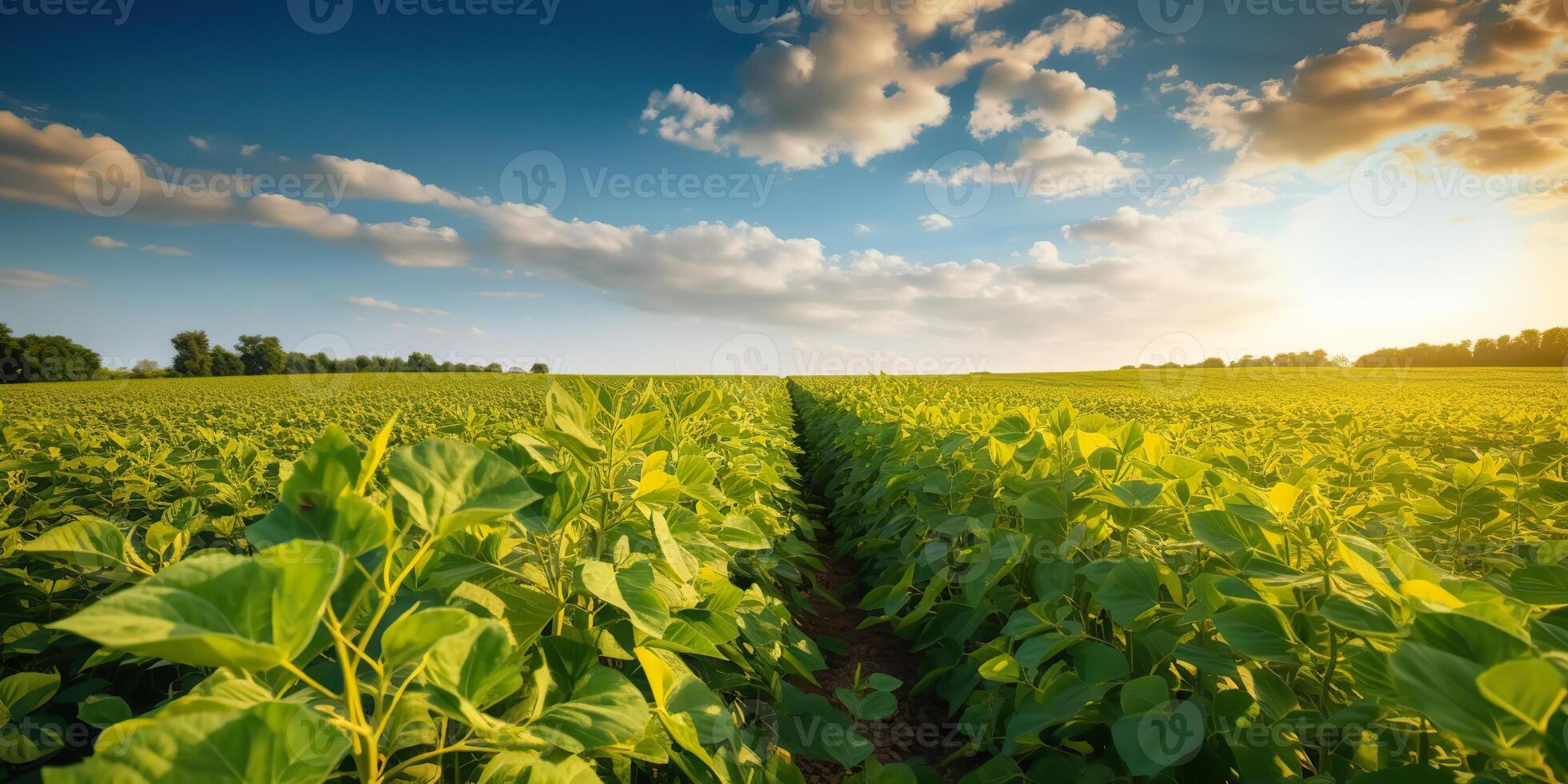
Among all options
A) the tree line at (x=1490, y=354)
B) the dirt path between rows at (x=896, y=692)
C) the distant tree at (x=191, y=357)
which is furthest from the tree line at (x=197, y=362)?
the tree line at (x=1490, y=354)

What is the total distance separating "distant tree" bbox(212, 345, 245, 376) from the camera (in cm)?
6694

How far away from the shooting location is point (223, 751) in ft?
1.91

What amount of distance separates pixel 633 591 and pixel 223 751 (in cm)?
62

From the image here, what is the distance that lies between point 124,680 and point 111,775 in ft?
7.37

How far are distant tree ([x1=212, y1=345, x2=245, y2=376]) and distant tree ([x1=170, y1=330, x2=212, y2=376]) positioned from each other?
0.49 meters

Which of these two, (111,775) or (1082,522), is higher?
(111,775)

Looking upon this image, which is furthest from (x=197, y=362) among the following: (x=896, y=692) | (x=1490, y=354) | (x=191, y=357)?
(x=1490, y=354)

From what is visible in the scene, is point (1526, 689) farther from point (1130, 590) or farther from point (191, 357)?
point (191, 357)

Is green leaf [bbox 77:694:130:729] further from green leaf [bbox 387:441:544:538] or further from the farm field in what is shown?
green leaf [bbox 387:441:544:538]

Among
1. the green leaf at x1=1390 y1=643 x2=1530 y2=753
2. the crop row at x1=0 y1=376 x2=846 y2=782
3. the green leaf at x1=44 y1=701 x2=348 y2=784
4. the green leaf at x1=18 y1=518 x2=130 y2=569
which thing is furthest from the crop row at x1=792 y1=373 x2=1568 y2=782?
the green leaf at x1=18 y1=518 x2=130 y2=569

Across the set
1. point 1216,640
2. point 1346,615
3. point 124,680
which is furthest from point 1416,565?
point 124,680

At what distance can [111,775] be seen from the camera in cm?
54

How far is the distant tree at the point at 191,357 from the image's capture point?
215 feet

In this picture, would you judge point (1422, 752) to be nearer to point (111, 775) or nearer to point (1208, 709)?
point (1208, 709)
